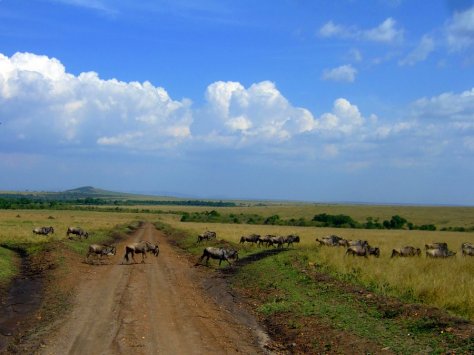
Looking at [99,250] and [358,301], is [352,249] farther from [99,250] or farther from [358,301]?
[358,301]

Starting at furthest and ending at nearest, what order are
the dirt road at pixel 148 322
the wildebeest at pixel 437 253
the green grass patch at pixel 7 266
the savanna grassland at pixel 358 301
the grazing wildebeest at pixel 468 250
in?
the grazing wildebeest at pixel 468 250 → the wildebeest at pixel 437 253 → the green grass patch at pixel 7 266 → the savanna grassland at pixel 358 301 → the dirt road at pixel 148 322

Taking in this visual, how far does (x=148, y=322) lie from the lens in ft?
46.2

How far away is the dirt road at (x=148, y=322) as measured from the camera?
461 inches

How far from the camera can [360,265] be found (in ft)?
78.8

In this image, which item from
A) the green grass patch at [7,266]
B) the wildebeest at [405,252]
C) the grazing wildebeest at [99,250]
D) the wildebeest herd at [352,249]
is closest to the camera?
the green grass patch at [7,266]

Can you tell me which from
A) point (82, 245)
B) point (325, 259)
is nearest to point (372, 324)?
point (325, 259)

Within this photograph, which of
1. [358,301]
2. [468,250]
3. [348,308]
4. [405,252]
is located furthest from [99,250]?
[468,250]

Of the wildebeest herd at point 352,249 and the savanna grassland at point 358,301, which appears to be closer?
the savanna grassland at point 358,301

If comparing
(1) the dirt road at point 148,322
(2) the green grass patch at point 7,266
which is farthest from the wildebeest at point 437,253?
(2) the green grass patch at point 7,266

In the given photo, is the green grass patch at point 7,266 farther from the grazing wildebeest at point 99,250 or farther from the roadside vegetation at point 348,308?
the roadside vegetation at point 348,308

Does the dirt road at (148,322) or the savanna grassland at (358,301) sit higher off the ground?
the savanna grassland at (358,301)

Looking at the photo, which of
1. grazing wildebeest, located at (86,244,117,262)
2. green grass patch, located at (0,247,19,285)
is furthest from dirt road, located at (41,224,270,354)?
grazing wildebeest, located at (86,244,117,262)

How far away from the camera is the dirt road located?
11711 millimetres

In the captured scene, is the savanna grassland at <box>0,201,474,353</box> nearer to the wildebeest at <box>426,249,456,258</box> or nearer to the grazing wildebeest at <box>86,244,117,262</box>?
the grazing wildebeest at <box>86,244,117,262</box>
